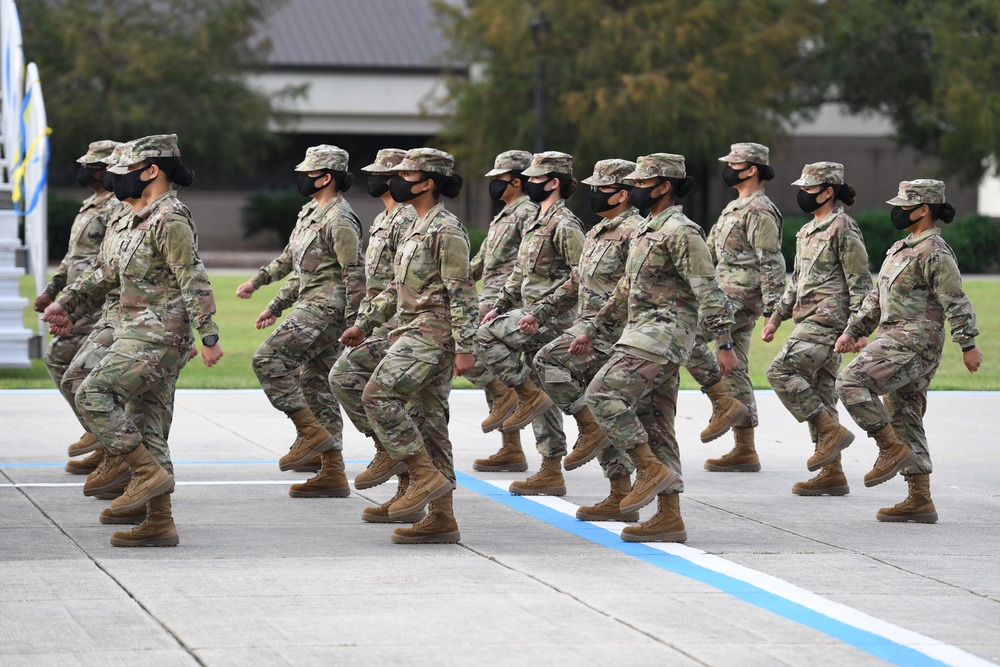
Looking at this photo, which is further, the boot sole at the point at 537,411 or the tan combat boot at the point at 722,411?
the tan combat boot at the point at 722,411

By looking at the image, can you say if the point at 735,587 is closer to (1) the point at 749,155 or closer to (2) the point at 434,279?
(2) the point at 434,279

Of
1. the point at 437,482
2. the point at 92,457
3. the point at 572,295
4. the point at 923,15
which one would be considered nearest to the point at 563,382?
the point at 572,295

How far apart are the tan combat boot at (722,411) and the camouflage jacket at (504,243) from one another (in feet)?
5.21

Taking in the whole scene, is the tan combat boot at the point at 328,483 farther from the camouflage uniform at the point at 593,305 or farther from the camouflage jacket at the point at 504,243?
the camouflage jacket at the point at 504,243

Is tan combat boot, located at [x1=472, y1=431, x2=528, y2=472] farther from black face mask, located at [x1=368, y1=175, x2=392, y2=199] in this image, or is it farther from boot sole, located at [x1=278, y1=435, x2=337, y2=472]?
black face mask, located at [x1=368, y1=175, x2=392, y2=199]

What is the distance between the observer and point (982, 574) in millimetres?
7656

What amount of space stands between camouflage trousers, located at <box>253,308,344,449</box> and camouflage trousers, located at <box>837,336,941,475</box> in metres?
3.06

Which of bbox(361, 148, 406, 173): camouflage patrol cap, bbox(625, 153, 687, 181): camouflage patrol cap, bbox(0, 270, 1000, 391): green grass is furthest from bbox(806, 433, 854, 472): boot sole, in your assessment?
bbox(0, 270, 1000, 391): green grass

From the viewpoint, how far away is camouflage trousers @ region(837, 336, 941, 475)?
9000mm

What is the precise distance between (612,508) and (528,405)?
1546 millimetres

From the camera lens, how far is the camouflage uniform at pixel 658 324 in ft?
26.8

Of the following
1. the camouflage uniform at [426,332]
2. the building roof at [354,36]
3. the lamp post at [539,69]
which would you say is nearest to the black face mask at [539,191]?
the camouflage uniform at [426,332]

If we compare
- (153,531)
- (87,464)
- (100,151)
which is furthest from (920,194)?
(87,464)

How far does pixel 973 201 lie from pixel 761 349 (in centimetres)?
3619
